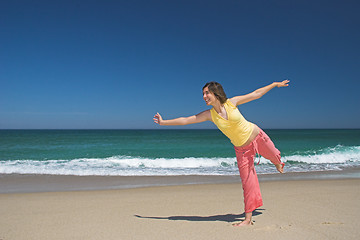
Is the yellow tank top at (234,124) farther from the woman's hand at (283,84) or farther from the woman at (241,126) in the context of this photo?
the woman's hand at (283,84)

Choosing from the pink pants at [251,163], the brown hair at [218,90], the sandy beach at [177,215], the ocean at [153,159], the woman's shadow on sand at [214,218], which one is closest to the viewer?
the brown hair at [218,90]

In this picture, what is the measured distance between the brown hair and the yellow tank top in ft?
0.26

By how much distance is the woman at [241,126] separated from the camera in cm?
341

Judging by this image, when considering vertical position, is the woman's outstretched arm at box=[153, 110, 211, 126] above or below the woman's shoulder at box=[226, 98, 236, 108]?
below

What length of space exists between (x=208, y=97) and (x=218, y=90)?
161mm

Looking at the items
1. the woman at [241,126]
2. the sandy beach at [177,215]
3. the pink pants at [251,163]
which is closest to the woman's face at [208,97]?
the woman at [241,126]

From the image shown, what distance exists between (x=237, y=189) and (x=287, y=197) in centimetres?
154

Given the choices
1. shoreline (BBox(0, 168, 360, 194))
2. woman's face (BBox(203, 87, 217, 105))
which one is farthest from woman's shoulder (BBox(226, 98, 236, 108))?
shoreline (BBox(0, 168, 360, 194))

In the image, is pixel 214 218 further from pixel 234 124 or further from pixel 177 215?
pixel 234 124

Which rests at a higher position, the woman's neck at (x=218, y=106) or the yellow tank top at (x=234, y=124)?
the woman's neck at (x=218, y=106)

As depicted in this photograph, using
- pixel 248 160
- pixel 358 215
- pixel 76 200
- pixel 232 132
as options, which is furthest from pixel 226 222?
pixel 76 200

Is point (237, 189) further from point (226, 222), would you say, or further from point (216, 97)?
point (216, 97)

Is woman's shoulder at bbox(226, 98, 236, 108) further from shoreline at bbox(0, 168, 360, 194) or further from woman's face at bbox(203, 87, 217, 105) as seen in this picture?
shoreline at bbox(0, 168, 360, 194)

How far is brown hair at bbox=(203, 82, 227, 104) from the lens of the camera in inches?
133
